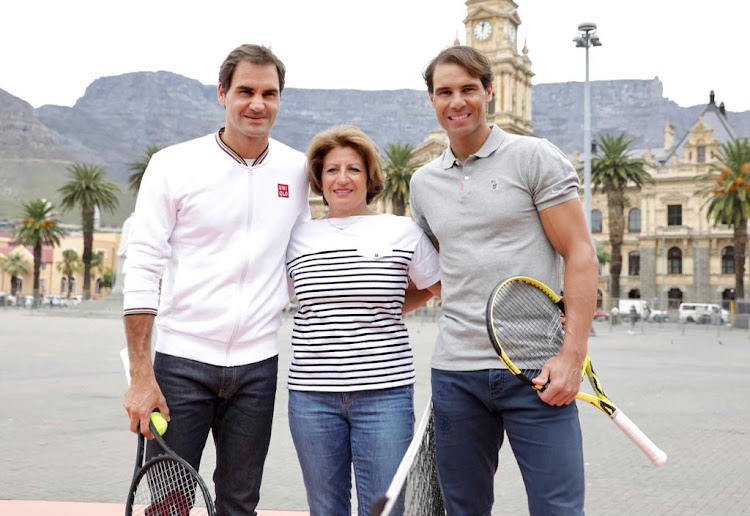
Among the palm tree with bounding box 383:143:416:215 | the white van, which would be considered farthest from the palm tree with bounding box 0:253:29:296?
the white van

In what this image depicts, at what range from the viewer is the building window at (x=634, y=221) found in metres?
79.9

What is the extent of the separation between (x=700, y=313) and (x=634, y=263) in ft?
86.3

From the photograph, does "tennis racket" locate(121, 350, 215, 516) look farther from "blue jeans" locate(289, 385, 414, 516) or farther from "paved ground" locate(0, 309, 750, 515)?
"paved ground" locate(0, 309, 750, 515)

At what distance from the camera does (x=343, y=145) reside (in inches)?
138

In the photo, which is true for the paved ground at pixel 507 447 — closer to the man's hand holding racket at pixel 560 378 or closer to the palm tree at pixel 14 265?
the man's hand holding racket at pixel 560 378

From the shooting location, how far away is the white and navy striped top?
129 inches

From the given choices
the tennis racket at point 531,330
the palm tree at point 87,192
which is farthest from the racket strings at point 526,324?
the palm tree at point 87,192

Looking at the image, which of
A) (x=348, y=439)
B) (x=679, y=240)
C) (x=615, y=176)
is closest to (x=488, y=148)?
(x=348, y=439)

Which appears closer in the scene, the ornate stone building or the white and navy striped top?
the white and navy striped top

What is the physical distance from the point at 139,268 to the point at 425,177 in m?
1.24

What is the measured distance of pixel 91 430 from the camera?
9.26 m

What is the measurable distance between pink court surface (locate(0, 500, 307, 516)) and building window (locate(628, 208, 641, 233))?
78.9 m

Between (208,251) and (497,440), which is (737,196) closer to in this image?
(497,440)

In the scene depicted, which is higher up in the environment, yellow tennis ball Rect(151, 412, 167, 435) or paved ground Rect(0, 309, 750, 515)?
yellow tennis ball Rect(151, 412, 167, 435)
